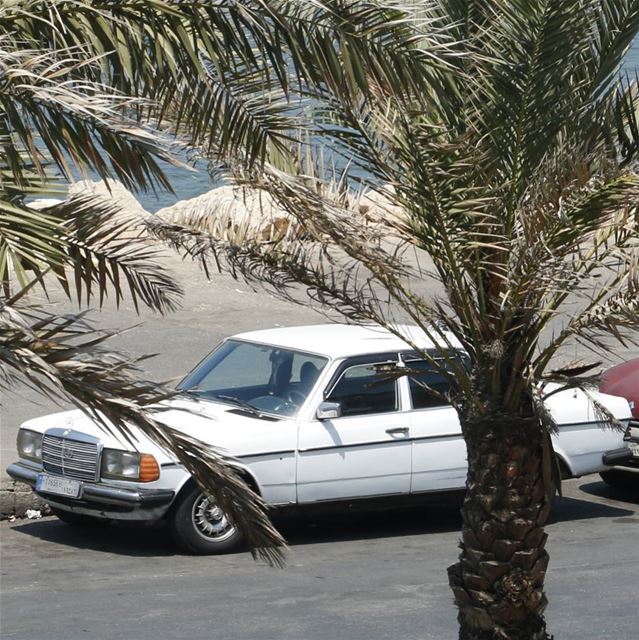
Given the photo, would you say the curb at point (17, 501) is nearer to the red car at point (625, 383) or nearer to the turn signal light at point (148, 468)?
the turn signal light at point (148, 468)

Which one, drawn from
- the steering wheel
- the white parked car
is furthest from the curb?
the steering wheel

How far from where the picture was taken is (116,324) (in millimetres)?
17531

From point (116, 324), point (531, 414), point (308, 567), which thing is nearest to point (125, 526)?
point (308, 567)

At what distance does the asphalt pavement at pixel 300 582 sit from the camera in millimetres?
7902

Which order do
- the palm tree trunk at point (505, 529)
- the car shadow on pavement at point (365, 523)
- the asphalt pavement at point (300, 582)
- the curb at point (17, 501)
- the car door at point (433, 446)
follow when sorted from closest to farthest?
the palm tree trunk at point (505, 529) < the asphalt pavement at point (300, 582) < the car door at point (433, 446) < the car shadow on pavement at point (365, 523) < the curb at point (17, 501)

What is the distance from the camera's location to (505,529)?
6.65m

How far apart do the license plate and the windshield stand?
3.68 feet

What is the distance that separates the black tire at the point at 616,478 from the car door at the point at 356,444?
257 cm

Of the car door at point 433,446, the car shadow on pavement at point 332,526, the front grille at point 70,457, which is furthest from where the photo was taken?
the car door at point 433,446

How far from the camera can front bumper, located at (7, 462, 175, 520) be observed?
9211 millimetres

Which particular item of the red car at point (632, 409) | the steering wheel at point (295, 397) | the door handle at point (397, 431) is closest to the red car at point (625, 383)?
the red car at point (632, 409)

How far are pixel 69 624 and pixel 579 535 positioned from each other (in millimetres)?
4400

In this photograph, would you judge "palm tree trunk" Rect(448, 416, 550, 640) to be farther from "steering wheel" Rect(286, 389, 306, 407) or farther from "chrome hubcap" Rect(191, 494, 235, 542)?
"steering wheel" Rect(286, 389, 306, 407)

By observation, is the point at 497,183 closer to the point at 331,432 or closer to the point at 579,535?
the point at 331,432
